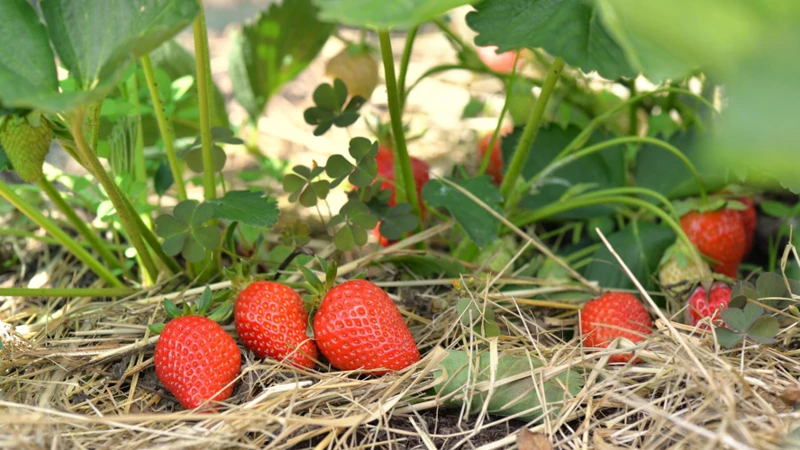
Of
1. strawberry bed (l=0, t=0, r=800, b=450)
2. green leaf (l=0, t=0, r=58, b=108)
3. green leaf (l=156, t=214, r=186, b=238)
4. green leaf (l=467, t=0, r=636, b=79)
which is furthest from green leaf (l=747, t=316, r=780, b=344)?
green leaf (l=0, t=0, r=58, b=108)

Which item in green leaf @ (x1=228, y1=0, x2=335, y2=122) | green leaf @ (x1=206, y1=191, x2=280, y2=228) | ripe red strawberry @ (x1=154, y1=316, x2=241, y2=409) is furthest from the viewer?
green leaf @ (x1=228, y1=0, x2=335, y2=122)

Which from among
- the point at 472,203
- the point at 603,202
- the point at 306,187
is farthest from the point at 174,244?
the point at 603,202

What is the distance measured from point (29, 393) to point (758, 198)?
4.59 feet

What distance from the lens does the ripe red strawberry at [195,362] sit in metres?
0.89

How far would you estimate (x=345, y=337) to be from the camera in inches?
36.7

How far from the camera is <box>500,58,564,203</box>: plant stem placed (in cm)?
105

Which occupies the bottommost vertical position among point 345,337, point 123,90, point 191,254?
point 345,337

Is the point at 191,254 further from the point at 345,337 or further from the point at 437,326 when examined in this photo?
the point at 437,326

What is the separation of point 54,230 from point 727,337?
1.03 metres

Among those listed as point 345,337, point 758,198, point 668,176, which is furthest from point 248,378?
point 758,198

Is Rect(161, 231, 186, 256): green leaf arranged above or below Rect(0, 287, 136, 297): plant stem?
above

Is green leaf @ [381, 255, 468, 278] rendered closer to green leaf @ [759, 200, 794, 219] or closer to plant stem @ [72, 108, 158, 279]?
plant stem @ [72, 108, 158, 279]

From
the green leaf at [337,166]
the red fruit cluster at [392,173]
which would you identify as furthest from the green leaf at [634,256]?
the green leaf at [337,166]

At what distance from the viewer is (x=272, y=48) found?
5.52 feet
